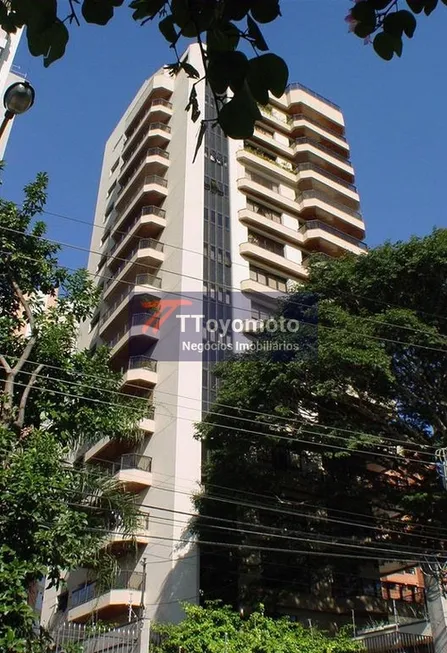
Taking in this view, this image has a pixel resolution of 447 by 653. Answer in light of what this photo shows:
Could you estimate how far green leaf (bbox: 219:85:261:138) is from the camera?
1.83m

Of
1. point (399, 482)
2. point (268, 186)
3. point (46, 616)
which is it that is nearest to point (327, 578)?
point (399, 482)

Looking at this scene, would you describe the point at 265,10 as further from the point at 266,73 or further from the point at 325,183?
the point at 325,183

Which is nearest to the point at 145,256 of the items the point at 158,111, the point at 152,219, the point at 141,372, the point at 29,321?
the point at 152,219

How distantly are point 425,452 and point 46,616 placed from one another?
61.0 feet

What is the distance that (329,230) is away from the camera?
31969mm

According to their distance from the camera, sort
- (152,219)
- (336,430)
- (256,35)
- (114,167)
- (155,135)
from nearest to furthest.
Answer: (256,35) < (336,430) < (152,219) < (155,135) < (114,167)

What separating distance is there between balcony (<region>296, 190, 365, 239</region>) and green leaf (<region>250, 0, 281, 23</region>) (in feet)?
101

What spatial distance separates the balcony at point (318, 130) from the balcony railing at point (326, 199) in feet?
13.0

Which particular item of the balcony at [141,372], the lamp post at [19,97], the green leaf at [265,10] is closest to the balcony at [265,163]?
the balcony at [141,372]

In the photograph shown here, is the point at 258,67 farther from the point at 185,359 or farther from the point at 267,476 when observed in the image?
the point at 185,359

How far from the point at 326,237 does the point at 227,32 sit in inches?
1178

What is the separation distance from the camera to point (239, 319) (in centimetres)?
2519

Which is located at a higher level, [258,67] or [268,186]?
[268,186]

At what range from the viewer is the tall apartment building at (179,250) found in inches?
808
